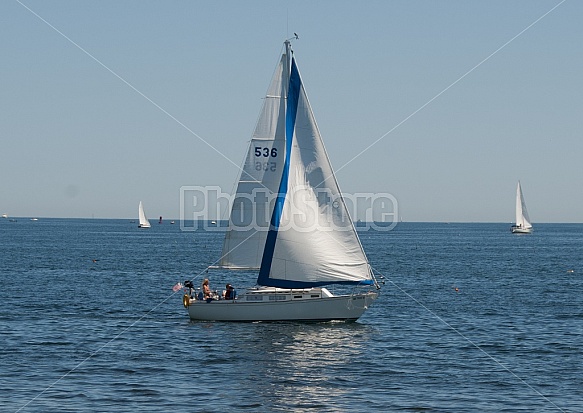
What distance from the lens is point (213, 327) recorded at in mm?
47969

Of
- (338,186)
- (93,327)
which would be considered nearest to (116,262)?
(93,327)

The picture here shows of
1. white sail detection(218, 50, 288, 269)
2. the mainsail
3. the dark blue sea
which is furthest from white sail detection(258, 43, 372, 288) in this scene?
the dark blue sea

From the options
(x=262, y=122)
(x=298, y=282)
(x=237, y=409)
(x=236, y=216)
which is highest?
(x=262, y=122)

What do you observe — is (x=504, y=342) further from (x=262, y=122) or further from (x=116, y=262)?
(x=116, y=262)

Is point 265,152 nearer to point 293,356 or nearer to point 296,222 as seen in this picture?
point 296,222

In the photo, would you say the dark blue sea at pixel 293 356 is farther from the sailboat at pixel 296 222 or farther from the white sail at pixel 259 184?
the white sail at pixel 259 184

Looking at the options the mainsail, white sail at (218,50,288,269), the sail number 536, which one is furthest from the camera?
the sail number 536

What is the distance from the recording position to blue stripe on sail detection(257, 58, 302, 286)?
4609cm

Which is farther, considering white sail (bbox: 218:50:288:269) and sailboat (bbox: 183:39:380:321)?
white sail (bbox: 218:50:288:269)

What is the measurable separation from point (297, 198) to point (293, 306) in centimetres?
625

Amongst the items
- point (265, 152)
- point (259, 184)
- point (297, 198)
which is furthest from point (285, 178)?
point (265, 152)

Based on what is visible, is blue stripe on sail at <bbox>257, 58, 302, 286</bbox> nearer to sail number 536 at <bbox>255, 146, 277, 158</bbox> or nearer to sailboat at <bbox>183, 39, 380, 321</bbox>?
sailboat at <bbox>183, 39, 380, 321</bbox>

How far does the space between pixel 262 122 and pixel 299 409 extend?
70.0 ft

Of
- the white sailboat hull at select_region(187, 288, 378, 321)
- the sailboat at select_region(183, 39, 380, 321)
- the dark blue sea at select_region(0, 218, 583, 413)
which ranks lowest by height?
the dark blue sea at select_region(0, 218, 583, 413)
